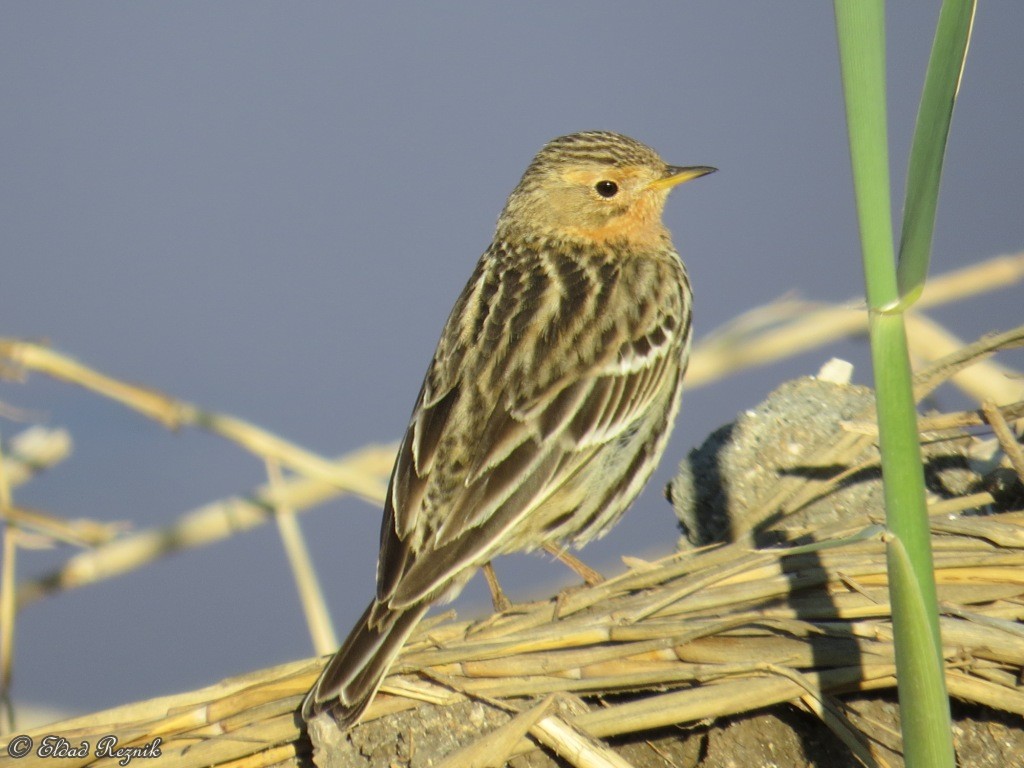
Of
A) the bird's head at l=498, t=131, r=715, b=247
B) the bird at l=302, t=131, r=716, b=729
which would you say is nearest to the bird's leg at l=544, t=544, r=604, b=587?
the bird at l=302, t=131, r=716, b=729

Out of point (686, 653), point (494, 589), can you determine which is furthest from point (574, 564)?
point (686, 653)

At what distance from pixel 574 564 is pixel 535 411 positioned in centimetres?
60

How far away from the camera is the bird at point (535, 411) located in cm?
327

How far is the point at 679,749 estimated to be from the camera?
2855 mm

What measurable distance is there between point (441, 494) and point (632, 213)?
173cm

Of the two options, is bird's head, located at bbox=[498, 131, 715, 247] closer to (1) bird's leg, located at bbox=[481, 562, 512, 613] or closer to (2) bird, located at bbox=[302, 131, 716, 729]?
(2) bird, located at bbox=[302, 131, 716, 729]

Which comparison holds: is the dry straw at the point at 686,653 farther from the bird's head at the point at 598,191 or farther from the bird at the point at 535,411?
the bird's head at the point at 598,191

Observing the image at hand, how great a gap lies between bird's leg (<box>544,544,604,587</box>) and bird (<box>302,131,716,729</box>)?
31mm

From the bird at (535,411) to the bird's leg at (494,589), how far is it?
0.15m

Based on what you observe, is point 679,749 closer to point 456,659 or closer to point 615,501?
point 456,659

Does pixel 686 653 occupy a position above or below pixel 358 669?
above

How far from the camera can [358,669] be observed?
2.77m

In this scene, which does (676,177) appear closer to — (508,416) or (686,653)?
(508,416)

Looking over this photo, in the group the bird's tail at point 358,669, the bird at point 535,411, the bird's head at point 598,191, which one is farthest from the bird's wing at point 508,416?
the bird's head at point 598,191
